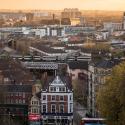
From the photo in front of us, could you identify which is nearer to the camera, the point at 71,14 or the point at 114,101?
the point at 114,101

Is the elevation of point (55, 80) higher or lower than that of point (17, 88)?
higher

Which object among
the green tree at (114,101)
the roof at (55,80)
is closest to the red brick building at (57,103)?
the roof at (55,80)

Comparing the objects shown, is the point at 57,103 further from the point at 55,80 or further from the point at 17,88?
the point at 17,88

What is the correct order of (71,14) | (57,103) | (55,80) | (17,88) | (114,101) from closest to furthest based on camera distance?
(114,101)
(57,103)
(55,80)
(17,88)
(71,14)

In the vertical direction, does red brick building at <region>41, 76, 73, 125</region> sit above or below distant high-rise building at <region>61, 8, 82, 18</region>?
above

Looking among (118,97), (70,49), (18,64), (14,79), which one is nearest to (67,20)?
(70,49)

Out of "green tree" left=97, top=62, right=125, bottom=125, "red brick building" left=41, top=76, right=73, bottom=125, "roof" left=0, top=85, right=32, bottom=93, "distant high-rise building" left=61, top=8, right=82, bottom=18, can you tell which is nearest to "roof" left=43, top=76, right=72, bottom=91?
"red brick building" left=41, top=76, right=73, bottom=125

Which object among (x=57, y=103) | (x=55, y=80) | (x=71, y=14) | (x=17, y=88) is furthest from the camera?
(x=71, y=14)

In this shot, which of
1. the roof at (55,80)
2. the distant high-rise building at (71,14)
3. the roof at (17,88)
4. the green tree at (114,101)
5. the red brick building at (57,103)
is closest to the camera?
the green tree at (114,101)

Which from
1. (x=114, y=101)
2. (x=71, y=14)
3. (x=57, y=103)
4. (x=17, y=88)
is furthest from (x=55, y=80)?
(x=71, y=14)

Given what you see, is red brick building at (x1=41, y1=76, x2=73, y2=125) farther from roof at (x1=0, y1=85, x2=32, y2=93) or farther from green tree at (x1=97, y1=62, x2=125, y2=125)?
green tree at (x1=97, y1=62, x2=125, y2=125)

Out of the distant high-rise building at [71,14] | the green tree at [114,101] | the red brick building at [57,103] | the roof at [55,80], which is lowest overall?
the distant high-rise building at [71,14]

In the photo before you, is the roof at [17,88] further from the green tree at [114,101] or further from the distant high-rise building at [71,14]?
the distant high-rise building at [71,14]
